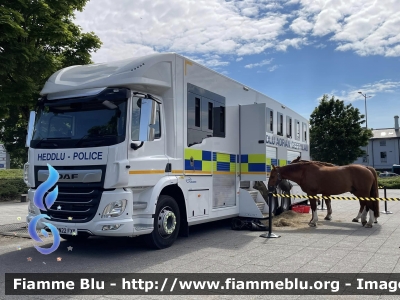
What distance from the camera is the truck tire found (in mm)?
7113

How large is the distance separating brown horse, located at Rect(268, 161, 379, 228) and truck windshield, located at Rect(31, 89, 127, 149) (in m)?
5.36

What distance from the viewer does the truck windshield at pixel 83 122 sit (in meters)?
6.63

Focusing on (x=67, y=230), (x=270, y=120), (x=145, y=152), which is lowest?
(x=67, y=230)

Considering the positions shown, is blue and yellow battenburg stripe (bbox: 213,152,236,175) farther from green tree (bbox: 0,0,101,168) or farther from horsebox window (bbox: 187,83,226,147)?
green tree (bbox: 0,0,101,168)

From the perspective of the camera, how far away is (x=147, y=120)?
268 inches

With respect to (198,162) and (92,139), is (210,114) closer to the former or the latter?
(198,162)

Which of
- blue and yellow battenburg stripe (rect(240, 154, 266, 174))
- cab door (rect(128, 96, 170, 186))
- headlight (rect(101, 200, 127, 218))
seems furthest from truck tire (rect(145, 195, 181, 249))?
blue and yellow battenburg stripe (rect(240, 154, 266, 174))

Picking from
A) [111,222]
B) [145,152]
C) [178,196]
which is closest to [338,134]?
[178,196]

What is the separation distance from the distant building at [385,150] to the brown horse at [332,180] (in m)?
58.5

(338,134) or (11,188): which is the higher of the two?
(338,134)

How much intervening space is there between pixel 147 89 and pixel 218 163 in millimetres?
2717

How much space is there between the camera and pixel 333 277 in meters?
5.45

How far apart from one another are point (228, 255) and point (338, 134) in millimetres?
30624

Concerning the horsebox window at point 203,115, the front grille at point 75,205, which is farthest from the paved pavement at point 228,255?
the horsebox window at point 203,115
